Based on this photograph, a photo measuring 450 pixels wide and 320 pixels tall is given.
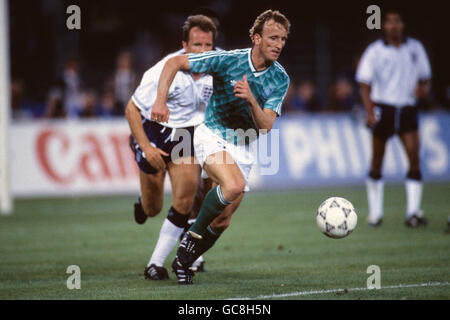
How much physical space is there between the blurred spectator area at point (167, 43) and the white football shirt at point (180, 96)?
11.4 meters

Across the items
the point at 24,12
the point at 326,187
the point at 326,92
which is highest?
the point at 24,12

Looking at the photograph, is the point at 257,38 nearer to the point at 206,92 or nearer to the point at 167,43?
the point at 206,92

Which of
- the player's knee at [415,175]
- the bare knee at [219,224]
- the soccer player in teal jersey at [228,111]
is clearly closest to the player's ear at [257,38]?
the soccer player in teal jersey at [228,111]

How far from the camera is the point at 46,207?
1547cm

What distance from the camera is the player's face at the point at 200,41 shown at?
7.72 meters

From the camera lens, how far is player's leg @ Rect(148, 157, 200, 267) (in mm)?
7707

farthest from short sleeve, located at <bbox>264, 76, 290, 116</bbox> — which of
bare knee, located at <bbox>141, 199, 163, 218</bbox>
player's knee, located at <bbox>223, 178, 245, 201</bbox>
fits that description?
bare knee, located at <bbox>141, 199, 163, 218</bbox>

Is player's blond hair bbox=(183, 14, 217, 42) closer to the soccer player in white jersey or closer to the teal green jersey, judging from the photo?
the teal green jersey

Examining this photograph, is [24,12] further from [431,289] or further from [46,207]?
[431,289]

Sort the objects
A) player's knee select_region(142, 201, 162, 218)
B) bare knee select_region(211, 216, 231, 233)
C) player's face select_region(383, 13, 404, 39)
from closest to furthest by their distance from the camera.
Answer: bare knee select_region(211, 216, 231, 233) → player's knee select_region(142, 201, 162, 218) → player's face select_region(383, 13, 404, 39)

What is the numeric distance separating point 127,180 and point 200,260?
950 cm

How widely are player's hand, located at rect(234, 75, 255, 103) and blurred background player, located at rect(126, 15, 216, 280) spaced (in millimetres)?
1122
